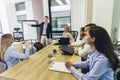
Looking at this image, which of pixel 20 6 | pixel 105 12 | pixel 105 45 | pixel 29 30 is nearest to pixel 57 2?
pixel 29 30

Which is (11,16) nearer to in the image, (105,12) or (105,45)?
(105,12)

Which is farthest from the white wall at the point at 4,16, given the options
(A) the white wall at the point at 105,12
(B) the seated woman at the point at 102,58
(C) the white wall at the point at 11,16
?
(B) the seated woman at the point at 102,58

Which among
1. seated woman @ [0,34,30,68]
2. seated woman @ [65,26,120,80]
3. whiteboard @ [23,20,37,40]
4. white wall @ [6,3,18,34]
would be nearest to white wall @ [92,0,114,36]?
seated woman @ [65,26,120,80]

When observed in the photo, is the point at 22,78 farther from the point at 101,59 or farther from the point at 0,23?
the point at 0,23

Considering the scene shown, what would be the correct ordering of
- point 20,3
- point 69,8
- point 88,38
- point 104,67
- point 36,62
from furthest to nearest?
point 20,3
point 69,8
point 36,62
point 88,38
point 104,67

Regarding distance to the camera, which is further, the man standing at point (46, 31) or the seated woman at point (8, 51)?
the man standing at point (46, 31)

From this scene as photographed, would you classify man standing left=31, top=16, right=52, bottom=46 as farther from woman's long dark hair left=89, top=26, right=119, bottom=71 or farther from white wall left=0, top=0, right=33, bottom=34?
woman's long dark hair left=89, top=26, right=119, bottom=71

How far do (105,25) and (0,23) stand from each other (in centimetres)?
563

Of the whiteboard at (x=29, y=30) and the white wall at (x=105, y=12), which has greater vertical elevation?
the white wall at (x=105, y=12)

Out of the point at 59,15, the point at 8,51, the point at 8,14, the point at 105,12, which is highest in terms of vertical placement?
the point at 8,14

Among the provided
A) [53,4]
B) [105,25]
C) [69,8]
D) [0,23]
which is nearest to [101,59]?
[105,25]

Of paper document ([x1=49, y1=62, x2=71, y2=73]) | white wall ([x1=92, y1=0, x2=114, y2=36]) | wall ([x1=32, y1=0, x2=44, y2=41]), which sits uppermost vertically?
wall ([x1=32, y1=0, x2=44, y2=41])

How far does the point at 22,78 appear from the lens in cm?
117

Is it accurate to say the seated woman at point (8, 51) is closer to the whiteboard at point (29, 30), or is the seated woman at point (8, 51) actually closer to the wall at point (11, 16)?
the whiteboard at point (29, 30)
